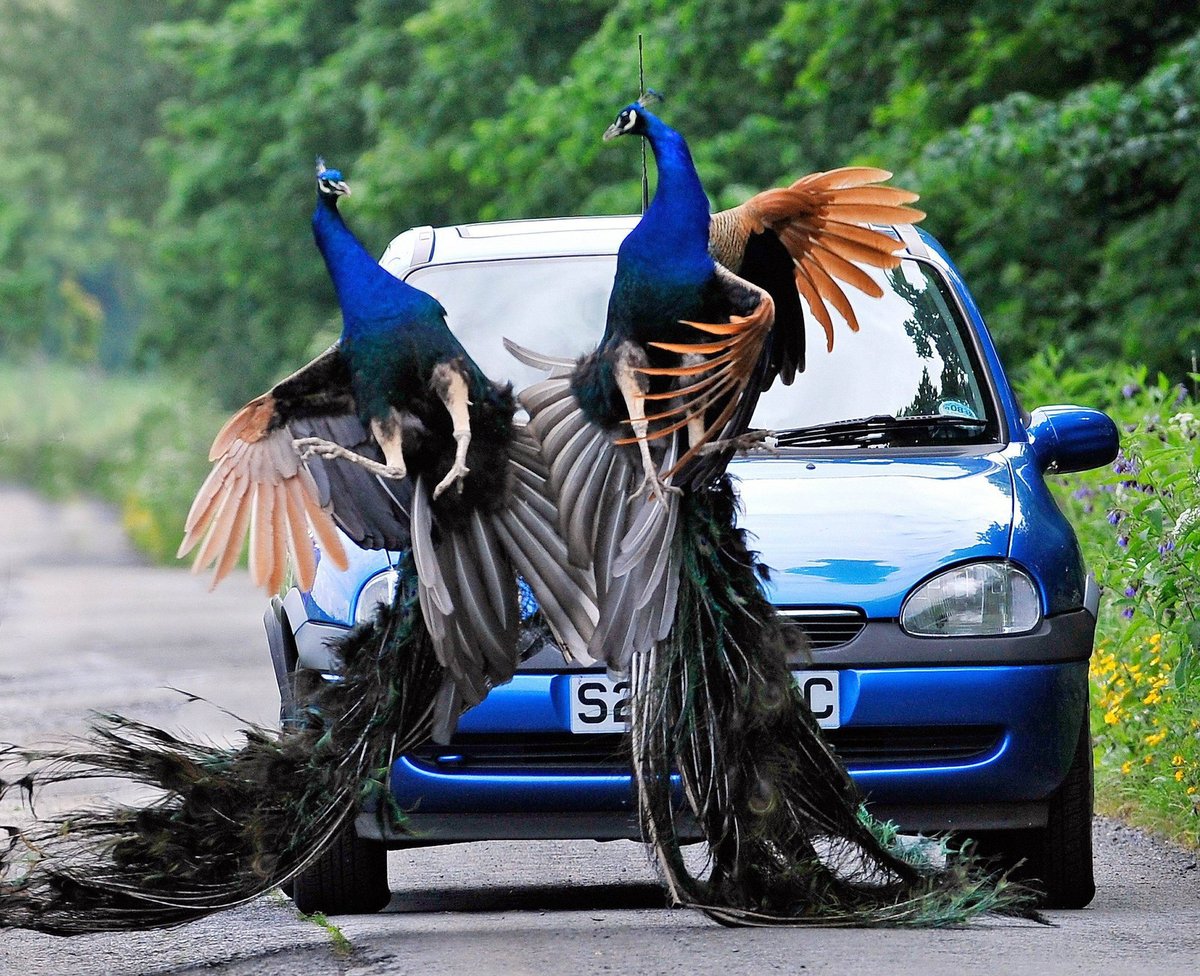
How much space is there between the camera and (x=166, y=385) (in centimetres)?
4250

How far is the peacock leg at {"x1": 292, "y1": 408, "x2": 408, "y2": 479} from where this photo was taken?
4.65 meters

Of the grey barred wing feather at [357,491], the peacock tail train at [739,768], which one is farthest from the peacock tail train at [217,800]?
the peacock tail train at [739,768]

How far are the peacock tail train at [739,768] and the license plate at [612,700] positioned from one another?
13.8 inches

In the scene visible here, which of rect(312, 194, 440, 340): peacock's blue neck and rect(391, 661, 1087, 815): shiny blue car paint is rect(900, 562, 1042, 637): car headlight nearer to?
rect(391, 661, 1087, 815): shiny blue car paint

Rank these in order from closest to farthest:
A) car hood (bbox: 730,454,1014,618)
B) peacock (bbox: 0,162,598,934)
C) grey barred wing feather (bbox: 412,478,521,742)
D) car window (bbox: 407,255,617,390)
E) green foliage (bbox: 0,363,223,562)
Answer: peacock (bbox: 0,162,598,934), grey barred wing feather (bbox: 412,478,521,742), car hood (bbox: 730,454,1014,618), car window (bbox: 407,255,617,390), green foliage (bbox: 0,363,223,562)

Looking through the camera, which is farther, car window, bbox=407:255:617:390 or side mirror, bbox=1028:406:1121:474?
car window, bbox=407:255:617:390

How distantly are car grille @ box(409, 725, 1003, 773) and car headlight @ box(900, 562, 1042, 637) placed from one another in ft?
0.81

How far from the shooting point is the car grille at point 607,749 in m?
5.21

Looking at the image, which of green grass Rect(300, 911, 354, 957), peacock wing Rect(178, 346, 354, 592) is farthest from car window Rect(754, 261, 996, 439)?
green grass Rect(300, 911, 354, 957)

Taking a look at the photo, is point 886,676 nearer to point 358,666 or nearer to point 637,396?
point 637,396

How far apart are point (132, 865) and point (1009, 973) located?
6.28ft

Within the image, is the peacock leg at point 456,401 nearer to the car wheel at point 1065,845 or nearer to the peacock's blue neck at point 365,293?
the peacock's blue neck at point 365,293

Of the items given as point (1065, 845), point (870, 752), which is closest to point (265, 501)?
point (870, 752)

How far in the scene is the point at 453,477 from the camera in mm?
4691
